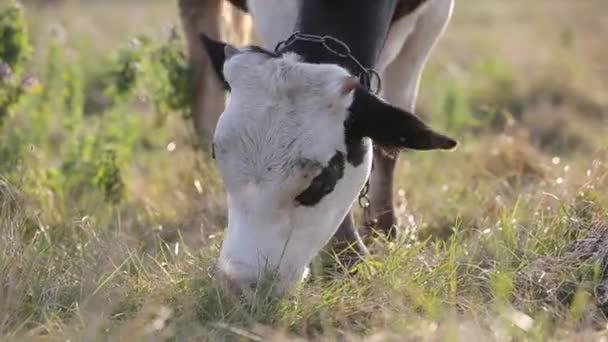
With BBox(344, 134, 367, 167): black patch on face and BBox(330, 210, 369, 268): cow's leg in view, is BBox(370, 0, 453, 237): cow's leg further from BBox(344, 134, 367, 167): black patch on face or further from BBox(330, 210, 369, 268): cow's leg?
BBox(344, 134, 367, 167): black patch on face

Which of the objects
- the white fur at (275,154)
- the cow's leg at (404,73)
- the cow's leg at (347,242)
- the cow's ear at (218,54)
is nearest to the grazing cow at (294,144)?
the white fur at (275,154)

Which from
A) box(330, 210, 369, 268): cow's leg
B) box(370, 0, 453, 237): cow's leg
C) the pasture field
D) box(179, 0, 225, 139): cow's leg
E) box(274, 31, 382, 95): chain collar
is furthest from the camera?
box(179, 0, 225, 139): cow's leg

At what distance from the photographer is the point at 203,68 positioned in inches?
267

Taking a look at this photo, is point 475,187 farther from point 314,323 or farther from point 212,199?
point 314,323

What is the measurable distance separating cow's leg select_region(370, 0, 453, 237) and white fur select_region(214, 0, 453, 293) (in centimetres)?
141

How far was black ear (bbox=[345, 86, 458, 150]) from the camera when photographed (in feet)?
12.9

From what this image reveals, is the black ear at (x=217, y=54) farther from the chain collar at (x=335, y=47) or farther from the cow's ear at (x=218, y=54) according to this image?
the chain collar at (x=335, y=47)

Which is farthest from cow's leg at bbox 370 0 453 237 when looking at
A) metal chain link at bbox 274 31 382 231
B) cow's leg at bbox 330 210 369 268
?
metal chain link at bbox 274 31 382 231

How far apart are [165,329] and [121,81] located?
124 inches

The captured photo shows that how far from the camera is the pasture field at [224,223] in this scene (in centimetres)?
368

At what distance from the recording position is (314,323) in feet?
12.4

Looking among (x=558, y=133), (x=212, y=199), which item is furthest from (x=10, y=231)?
(x=558, y=133)

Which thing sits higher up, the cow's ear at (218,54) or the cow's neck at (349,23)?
the cow's neck at (349,23)

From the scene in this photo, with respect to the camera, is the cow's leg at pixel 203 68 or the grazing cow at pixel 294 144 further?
the cow's leg at pixel 203 68
